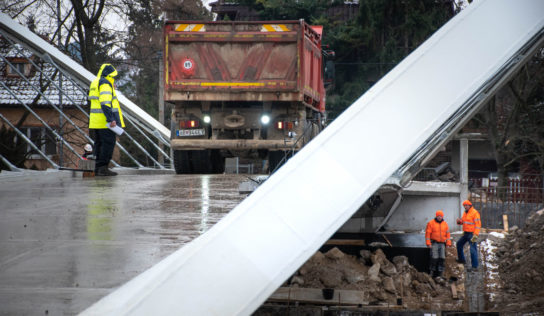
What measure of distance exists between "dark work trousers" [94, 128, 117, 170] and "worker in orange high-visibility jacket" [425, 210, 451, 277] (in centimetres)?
728

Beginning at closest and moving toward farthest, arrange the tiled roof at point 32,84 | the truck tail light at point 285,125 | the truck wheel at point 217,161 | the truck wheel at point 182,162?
1. the truck tail light at point 285,125
2. the truck wheel at point 182,162
3. the truck wheel at point 217,161
4. the tiled roof at point 32,84

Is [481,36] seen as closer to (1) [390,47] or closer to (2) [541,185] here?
(2) [541,185]

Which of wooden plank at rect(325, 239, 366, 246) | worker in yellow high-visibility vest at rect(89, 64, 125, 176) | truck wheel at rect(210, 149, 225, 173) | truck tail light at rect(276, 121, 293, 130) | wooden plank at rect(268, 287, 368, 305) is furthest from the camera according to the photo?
wooden plank at rect(325, 239, 366, 246)

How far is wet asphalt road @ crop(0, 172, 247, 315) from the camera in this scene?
12.0 ft

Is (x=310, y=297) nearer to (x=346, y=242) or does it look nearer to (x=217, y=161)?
(x=346, y=242)

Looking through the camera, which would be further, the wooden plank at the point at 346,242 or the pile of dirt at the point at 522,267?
the wooden plank at the point at 346,242

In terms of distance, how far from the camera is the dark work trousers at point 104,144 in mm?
10102

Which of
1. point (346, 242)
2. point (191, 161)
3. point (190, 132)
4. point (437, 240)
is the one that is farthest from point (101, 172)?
point (437, 240)

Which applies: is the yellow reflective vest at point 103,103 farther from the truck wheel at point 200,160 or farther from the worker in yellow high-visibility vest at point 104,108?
the truck wheel at point 200,160

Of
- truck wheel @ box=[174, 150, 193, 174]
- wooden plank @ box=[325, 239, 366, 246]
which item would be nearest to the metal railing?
wooden plank @ box=[325, 239, 366, 246]

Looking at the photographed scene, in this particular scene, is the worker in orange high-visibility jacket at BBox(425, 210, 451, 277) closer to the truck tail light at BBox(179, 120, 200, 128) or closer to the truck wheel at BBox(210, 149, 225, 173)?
the truck wheel at BBox(210, 149, 225, 173)

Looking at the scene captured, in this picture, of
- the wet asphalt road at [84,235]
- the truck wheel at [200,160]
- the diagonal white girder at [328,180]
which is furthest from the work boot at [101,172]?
the diagonal white girder at [328,180]

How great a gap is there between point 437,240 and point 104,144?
779cm

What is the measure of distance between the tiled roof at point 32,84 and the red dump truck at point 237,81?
2888 mm
